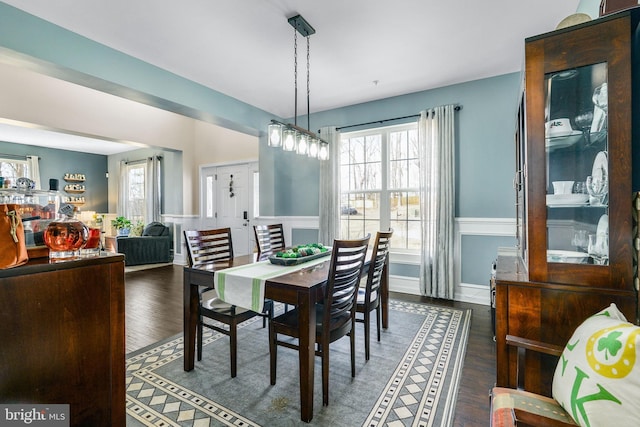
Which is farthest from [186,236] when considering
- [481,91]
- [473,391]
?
[481,91]

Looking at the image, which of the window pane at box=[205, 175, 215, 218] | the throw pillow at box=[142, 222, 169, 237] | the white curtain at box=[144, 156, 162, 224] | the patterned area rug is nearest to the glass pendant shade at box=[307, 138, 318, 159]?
the patterned area rug

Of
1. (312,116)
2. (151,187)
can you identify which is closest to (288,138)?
(312,116)

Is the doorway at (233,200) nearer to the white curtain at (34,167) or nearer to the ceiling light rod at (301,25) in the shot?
the ceiling light rod at (301,25)

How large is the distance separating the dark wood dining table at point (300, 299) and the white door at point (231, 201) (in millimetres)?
3867

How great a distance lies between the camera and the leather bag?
0.96m

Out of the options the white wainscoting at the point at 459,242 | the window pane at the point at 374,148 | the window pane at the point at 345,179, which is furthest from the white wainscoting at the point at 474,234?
the window pane at the point at 345,179

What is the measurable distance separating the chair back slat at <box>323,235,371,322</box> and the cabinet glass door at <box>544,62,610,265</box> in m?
0.97

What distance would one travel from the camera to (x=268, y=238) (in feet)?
10.4

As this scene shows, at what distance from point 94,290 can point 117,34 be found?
253 centimetres

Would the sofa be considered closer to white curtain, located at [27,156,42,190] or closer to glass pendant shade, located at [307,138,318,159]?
white curtain, located at [27,156,42,190]

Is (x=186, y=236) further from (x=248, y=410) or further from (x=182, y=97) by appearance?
(x=182, y=97)

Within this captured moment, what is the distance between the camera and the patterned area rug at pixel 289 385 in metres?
1.66

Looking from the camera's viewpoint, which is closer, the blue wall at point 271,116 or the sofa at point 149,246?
the blue wall at point 271,116

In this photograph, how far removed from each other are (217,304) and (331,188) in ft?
8.40
